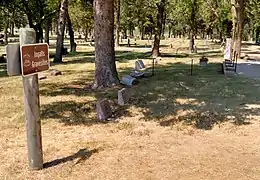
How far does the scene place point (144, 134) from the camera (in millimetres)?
6926

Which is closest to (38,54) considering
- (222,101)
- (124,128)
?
(124,128)

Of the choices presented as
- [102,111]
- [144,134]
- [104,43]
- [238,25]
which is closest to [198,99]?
[102,111]

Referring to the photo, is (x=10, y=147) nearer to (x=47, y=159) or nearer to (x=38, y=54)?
(x=47, y=159)

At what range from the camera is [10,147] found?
20.4ft

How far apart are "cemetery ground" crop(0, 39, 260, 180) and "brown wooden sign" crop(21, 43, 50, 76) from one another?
4.54 ft

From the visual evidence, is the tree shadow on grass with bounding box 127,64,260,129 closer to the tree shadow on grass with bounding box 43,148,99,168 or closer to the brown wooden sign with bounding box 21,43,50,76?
the tree shadow on grass with bounding box 43,148,99,168

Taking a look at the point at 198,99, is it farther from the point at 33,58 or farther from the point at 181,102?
the point at 33,58

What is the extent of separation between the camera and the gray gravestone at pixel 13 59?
4625 mm

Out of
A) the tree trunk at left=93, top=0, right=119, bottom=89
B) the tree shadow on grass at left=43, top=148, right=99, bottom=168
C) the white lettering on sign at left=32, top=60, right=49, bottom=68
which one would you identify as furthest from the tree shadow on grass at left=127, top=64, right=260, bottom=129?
the white lettering on sign at left=32, top=60, right=49, bottom=68

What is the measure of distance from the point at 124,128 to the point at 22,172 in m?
2.54

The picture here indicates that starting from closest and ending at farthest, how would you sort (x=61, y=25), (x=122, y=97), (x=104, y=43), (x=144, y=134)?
(x=144, y=134)
(x=122, y=97)
(x=104, y=43)
(x=61, y=25)

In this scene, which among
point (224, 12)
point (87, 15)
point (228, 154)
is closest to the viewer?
point (228, 154)

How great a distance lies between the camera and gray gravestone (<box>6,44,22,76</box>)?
462cm

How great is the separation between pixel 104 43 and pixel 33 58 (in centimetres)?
601
